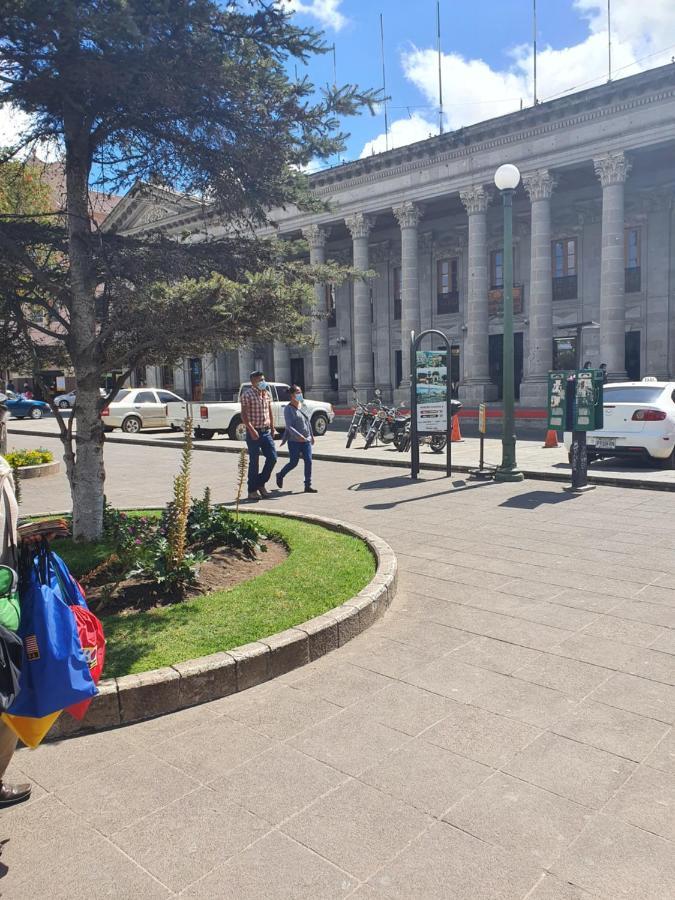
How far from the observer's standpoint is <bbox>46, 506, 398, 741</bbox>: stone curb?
12.0 ft

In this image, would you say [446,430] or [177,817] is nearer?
[177,817]

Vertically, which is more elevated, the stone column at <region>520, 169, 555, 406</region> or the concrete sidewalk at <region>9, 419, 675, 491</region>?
the stone column at <region>520, 169, 555, 406</region>

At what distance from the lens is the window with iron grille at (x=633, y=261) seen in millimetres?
30375

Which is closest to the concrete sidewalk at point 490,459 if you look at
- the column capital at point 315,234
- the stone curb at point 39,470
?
the stone curb at point 39,470

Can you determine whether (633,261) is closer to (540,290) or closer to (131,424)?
(540,290)


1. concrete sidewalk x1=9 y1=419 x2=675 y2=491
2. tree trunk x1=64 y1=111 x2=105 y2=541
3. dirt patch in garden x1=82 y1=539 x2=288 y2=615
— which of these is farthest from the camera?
concrete sidewalk x1=9 y1=419 x2=675 y2=491

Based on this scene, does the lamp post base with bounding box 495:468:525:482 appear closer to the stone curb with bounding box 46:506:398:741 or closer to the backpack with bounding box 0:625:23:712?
the stone curb with bounding box 46:506:398:741

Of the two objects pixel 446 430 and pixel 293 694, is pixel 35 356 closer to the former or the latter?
pixel 293 694

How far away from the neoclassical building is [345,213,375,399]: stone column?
70mm

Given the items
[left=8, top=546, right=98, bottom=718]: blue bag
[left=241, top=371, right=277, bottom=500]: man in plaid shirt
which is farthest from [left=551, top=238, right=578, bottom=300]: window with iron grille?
[left=8, top=546, right=98, bottom=718]: blue bag

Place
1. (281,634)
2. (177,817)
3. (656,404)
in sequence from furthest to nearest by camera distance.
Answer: (656,404) < (281,634) < (177,817)

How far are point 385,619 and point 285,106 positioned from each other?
14.0 ft

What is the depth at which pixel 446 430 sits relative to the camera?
40.3 ft

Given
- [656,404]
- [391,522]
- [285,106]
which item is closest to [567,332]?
[656,404]
